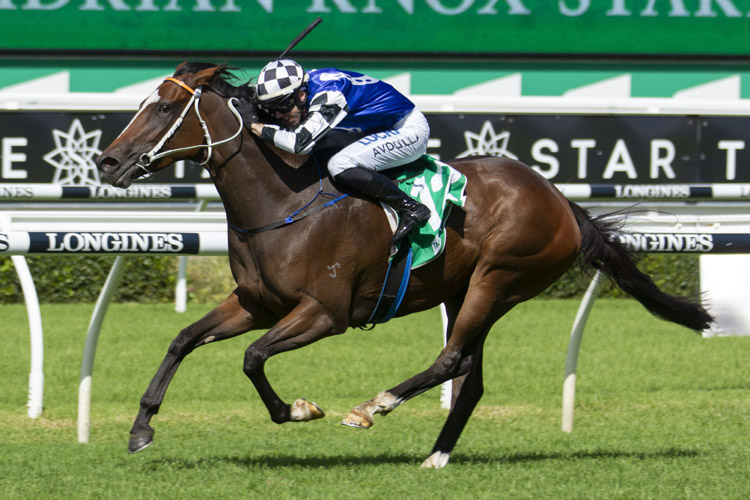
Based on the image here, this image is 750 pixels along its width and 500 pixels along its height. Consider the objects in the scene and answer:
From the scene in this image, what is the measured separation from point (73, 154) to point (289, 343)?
13.5 feet

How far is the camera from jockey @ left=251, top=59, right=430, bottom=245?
409 centimetres

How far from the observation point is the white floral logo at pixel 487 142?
26.2 feet

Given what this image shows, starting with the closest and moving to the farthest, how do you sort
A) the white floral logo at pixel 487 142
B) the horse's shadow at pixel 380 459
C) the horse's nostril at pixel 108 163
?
the horse's nostril at pixel 108 163 < the horse's shadow at pixel 380 459 < the white floral logo at pixel 487 142

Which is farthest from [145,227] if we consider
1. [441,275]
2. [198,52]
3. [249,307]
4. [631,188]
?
[198,52]

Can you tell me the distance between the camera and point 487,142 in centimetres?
803

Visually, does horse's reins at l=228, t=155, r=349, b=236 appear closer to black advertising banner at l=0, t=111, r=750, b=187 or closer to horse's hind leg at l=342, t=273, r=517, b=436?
horse's hind leg at l=342, t=273, r=517, b=436

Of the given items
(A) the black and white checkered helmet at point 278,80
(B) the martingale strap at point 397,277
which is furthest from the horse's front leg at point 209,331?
(A) the black and white checkered helmet at point 278,80

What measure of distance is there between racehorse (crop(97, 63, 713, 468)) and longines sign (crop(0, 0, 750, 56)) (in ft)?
25.7

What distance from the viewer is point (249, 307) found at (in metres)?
4.29

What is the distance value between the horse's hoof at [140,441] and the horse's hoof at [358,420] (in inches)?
28.1

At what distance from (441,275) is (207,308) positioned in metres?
4.11

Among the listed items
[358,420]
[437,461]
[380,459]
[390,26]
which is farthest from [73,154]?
[390,26]

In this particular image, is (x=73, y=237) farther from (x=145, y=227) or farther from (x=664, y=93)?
(x=664, y=93)

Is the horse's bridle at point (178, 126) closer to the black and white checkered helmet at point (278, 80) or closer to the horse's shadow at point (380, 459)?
the black and white checkered helmet at point (278, 80)
